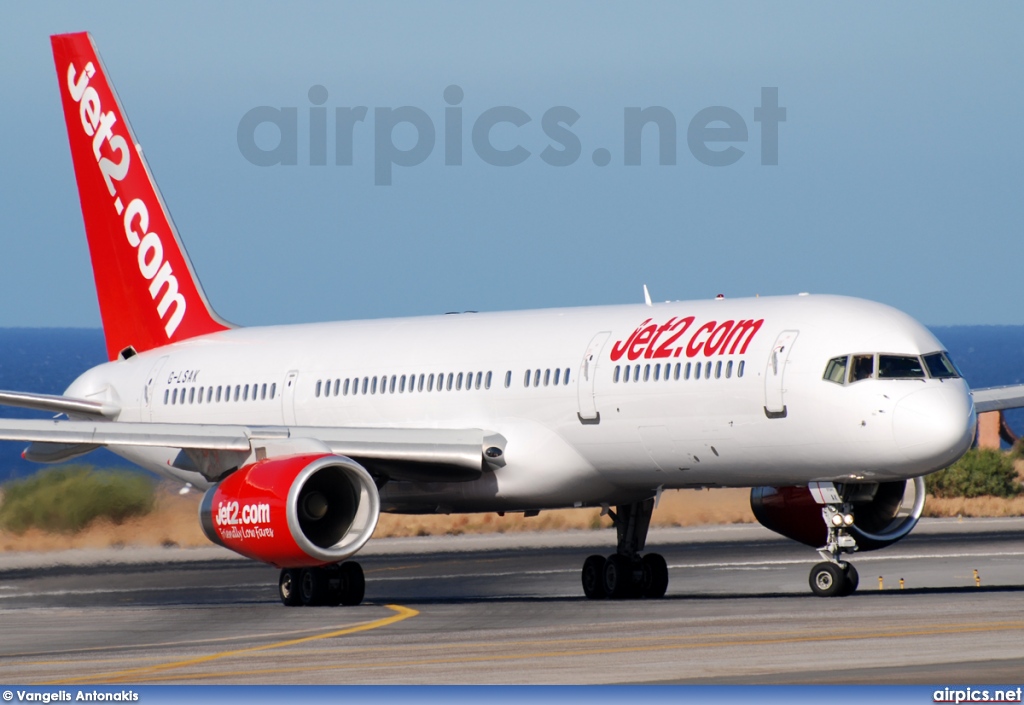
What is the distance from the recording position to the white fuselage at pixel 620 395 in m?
25.0

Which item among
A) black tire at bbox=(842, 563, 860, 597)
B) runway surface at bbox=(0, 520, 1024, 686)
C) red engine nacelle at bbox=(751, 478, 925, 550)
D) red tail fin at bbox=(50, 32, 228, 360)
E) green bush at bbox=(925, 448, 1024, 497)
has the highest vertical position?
red tail fin at bbox=(50, 32, 228, 360)

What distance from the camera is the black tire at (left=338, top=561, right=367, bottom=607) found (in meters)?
28.9

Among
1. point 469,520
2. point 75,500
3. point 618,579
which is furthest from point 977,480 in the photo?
point 618,579

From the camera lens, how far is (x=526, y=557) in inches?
1633

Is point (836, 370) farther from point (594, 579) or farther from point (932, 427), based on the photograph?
point (594, 579)

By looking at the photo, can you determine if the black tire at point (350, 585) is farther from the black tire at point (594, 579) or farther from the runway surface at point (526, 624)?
the black tire at point (594, 579)

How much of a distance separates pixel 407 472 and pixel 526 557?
42.2 ft

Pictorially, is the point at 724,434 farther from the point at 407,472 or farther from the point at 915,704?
the point at 915,704

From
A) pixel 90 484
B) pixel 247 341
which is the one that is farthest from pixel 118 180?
pixel 90 484

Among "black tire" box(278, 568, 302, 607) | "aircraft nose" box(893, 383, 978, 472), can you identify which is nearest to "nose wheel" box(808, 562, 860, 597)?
"aircraft nose" box(893, 383, 978, 472)

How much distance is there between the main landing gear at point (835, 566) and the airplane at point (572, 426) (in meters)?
0.03

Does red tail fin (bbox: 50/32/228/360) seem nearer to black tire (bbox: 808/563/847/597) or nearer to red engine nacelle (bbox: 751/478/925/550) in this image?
red engine nacelle (bbox: 751/478/925/550)

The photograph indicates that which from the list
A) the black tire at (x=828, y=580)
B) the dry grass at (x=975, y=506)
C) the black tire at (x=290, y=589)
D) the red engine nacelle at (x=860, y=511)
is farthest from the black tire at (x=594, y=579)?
the dry grass at (x=975, y=506)

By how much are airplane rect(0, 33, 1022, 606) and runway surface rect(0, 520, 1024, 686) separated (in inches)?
49.7
